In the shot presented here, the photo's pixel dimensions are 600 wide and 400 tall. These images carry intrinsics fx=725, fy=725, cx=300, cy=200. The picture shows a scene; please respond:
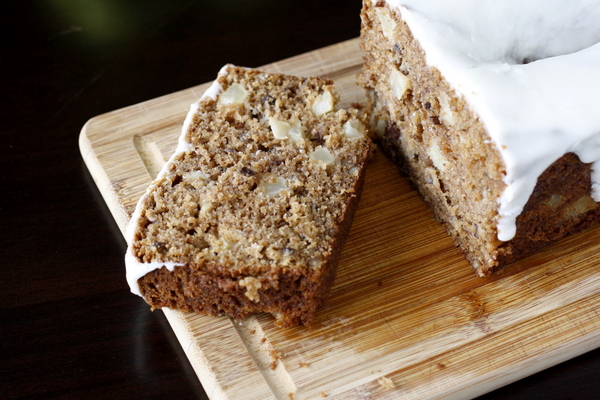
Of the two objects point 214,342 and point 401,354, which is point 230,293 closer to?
point 214,342

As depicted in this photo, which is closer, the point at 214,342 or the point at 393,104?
the point at 214,342

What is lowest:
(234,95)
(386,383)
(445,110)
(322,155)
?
(386,383)

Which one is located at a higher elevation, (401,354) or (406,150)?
(406,150)

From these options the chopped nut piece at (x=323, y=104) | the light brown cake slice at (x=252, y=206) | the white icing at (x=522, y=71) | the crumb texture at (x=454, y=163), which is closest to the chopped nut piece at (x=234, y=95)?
the light brown cake slice at (x=252, y=206)

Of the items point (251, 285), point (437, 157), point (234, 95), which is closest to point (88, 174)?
point (234, 95)

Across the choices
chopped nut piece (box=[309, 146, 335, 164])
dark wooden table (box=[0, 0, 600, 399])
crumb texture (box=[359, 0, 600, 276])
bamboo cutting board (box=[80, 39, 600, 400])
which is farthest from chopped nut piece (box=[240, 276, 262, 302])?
crumb texture (box=[359, 0, 600, 276])

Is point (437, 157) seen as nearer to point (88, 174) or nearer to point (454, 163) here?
point (454, 163)

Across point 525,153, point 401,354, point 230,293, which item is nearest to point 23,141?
point 230,293
